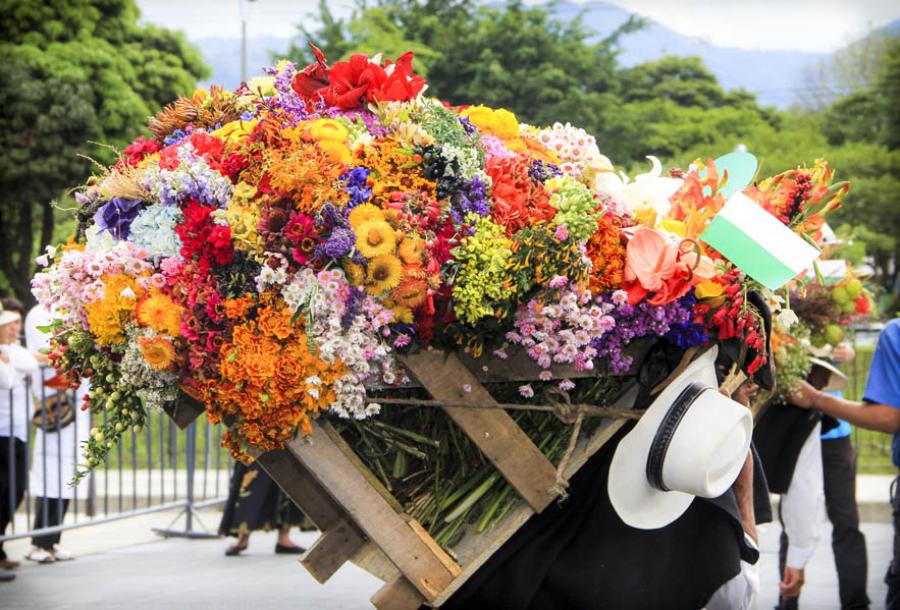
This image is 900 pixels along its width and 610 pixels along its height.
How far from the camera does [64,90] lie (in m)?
24.5

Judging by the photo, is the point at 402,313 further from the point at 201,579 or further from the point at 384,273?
the point at 201,579

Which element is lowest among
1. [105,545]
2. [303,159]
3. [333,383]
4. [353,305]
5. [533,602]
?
[105,545]

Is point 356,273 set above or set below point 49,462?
above

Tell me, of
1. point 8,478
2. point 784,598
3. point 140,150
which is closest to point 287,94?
point 140,150

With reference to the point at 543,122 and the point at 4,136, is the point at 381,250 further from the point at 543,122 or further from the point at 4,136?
the point at 543,122

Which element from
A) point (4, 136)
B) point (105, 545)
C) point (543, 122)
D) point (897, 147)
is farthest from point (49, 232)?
point (897, 147)

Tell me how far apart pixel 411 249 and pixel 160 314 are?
734 mm

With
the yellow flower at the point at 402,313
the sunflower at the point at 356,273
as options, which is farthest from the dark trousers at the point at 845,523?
the sunflower at the point at 356,273

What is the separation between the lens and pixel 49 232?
2655 centimetres

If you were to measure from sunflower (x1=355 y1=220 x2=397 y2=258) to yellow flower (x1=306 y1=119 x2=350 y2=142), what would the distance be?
0.33 m

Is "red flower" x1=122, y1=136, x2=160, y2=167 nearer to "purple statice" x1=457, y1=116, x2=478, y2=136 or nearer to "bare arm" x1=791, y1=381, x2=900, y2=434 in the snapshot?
"purple statice" x1=457, y1=116, x2=478, y2=136

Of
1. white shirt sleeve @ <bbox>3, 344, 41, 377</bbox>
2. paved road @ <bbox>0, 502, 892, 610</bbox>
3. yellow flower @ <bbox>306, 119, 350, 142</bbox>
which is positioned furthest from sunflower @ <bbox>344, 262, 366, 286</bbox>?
white shirt sleeve @ <bbox>3, 344, 41, 377</bbox>

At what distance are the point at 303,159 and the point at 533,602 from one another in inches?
62.7

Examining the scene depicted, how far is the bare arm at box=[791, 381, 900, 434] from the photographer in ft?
17.5
